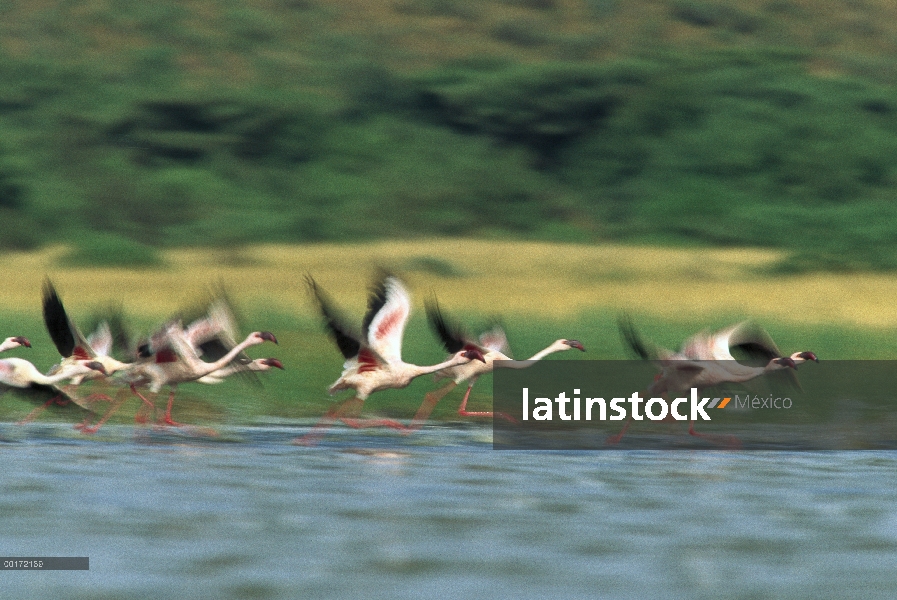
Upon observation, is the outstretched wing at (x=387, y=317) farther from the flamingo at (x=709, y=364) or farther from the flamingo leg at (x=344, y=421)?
the flamingo at (x=709, y=364)

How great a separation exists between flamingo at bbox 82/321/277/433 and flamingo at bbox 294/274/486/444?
35.2 inches

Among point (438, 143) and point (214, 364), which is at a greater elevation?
point (438, 143)

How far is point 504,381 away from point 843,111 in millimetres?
31048

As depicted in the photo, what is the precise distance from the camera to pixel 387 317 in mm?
14773

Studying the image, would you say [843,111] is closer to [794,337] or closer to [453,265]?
[453,265]

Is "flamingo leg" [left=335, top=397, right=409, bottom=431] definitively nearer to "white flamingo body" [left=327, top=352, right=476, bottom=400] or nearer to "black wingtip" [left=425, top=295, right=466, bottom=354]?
"white flamingo body" [left=327, top=352, right=476, bottom=400]

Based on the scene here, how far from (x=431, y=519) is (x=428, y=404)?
4.73 m

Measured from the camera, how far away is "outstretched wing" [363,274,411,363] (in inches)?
570

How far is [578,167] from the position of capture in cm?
4609

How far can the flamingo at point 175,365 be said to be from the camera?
51.5ft

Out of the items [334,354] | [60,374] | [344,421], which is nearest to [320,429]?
[344,421]

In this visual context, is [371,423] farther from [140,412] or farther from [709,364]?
[709,364]

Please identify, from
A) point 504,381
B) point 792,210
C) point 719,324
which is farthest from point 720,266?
point 504,381

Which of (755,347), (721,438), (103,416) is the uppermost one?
(755,347)
